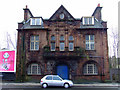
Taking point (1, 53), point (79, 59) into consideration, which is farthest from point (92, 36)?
point (1, 53)

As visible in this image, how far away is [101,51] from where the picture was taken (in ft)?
71.3

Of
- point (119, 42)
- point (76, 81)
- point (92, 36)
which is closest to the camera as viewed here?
point (76, 81)

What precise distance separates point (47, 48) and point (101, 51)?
8.12 m

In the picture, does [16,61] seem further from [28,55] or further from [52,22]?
[52,22]

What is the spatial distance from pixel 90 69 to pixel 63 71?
4.06 metres

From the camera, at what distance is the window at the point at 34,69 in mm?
21688

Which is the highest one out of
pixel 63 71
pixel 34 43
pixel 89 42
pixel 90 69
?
pixel 89 42

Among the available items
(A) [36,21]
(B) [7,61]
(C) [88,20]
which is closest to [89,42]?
(C) [88,20]

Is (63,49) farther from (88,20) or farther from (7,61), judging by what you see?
(7,61)

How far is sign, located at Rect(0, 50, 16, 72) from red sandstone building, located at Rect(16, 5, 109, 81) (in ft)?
2.46

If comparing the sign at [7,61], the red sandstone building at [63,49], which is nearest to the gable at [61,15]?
the red sandstone building at [63,49]

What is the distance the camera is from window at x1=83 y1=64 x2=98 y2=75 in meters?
21.5

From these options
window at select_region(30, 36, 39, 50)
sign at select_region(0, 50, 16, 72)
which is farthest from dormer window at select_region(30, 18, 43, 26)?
sign at select_region(0, 50, 16, 72)

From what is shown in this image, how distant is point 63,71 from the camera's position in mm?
21516
